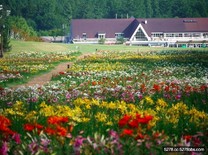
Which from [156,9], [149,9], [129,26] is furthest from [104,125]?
[156,9]

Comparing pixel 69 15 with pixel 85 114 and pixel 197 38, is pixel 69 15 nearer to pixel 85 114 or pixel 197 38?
pixel 197 38

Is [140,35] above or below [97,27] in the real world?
below

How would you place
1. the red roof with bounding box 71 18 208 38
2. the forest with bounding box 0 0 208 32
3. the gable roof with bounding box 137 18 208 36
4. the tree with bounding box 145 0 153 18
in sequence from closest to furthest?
the red roof with bounding box 71 18 208 38, the gable roof with bounding box 137 18 208 36, the forest with bounding box 0 0 208 32, the tree with bounding box 145 0 153 18

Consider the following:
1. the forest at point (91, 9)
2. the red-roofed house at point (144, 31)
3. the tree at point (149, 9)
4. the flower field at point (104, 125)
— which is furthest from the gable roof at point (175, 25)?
the flower field at point (104, 125)

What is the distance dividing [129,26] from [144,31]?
477cm

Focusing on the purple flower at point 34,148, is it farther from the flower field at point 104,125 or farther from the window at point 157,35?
the window at point 157,35

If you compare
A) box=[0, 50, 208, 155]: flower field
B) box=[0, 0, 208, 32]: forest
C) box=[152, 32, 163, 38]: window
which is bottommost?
box=[0, 50, 208, 155]: flower field

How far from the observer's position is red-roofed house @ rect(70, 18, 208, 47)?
79.8 m

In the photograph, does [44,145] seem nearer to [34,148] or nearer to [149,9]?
[34,148]

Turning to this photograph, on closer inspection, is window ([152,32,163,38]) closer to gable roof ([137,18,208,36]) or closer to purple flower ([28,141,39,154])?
gable roof ([137,18,208,36])

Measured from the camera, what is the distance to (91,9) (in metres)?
120

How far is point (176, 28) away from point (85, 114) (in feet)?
266

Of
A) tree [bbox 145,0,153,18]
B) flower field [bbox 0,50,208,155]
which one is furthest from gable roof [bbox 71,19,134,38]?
flower field [bbox 0,50,208,155]

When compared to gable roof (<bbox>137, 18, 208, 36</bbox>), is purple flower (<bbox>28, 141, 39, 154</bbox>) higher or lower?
lower
